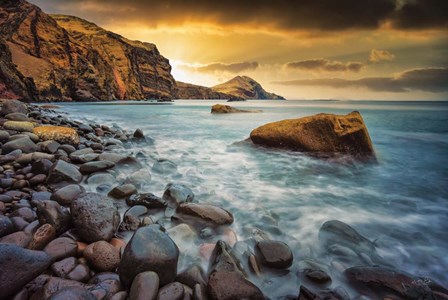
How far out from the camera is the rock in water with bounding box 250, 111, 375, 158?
618cm

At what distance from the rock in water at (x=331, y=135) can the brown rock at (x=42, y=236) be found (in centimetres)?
580

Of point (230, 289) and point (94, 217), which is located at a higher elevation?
point (94, 217)

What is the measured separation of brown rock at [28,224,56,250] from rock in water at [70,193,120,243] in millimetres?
190

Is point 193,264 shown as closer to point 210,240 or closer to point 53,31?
point 210,240

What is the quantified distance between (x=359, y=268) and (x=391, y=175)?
400 centimetres

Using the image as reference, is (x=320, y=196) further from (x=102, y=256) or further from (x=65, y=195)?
(x=65, y=195)

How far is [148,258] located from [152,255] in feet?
0.12

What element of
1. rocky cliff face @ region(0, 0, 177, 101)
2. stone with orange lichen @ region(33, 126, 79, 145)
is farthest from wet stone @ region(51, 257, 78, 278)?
rocky cliff face @ region(0, 0, 177, 101)

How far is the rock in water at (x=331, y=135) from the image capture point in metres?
6.18

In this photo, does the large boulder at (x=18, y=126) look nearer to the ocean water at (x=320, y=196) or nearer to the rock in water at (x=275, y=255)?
the ocean water at (x=320, y=196)

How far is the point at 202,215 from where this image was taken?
2.84m

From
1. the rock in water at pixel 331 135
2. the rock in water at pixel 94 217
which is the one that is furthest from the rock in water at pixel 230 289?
the rock in water at pixel 331 135

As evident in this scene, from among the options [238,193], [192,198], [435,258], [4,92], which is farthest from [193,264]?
[4,92]

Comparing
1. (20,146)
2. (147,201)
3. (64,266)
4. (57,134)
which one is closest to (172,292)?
(64,266)
